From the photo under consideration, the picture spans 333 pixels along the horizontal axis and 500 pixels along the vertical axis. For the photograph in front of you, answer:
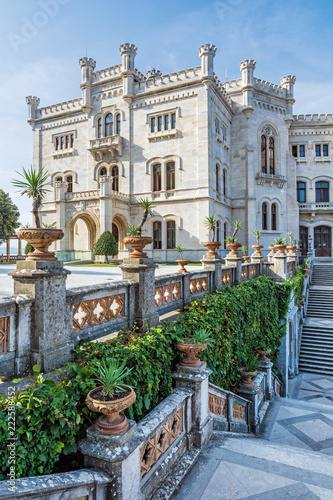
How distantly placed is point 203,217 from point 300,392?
44.4 ft

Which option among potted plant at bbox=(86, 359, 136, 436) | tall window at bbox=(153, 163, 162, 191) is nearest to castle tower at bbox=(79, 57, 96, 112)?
tall window at bbox=(153, 163, 162, 191)

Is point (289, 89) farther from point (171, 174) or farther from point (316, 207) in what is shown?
point (171, 174)

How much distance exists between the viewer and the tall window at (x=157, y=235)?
81.2 feet

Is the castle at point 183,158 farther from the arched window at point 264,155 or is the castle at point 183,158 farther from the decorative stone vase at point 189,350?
the decorative stone vase at point 189,350

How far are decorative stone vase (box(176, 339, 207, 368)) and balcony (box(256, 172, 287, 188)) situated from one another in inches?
1018

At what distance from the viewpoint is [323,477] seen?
143 inches

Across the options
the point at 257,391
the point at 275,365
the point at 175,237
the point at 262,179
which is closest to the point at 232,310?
the point at 257,391

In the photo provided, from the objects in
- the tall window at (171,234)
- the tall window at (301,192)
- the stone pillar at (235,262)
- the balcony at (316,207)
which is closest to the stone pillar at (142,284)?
the stone pillar at (235,262)

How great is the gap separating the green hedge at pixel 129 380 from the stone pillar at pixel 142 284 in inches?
13.1

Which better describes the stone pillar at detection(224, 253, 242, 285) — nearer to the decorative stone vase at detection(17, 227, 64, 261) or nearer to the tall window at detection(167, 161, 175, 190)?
the decorative stone vase at detection(17, 227, 64, 261)

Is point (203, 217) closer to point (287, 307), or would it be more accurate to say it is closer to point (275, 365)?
point (287, 307)

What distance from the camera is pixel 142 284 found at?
5.50 m

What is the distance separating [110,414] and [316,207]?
3397cm

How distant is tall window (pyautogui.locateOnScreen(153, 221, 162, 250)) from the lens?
81.2 feet
